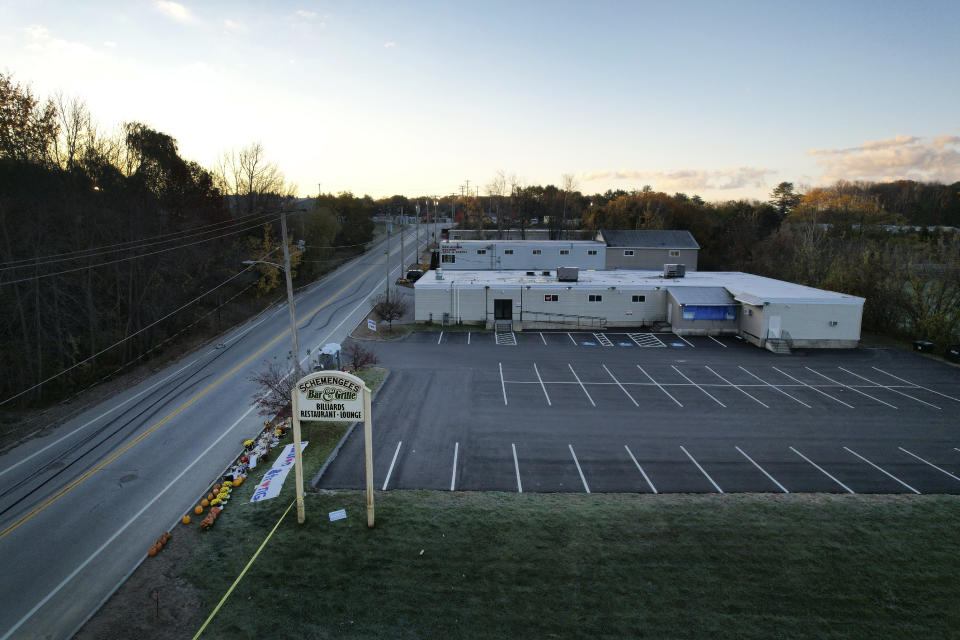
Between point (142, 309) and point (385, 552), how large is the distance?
28.7 m

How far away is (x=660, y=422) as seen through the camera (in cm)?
2011

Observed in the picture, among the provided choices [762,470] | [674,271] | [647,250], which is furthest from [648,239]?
[762,470]

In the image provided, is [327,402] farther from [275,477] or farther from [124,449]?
[124,449]

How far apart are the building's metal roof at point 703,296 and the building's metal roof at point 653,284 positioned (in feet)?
0.77

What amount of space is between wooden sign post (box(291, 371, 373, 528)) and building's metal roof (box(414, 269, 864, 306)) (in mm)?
23993

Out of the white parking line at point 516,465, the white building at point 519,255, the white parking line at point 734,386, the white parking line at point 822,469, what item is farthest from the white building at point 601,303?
the white parking line at point 516,465

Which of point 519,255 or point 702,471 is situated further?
point 519,255

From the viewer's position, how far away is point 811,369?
27.7 metres

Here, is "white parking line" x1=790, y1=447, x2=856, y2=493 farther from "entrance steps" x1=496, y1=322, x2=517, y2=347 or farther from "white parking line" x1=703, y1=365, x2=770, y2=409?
"entrance steps" x1=496, y1=322, x2=517, y2=347

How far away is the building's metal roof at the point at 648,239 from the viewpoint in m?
54.6

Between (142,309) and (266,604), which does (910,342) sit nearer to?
(266,604)

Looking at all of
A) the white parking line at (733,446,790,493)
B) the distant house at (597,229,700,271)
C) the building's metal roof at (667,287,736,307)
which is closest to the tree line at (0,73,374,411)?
the white parking line at (733,446,790,493)

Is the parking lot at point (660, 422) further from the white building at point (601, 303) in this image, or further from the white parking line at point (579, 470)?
the white building at point (601, 303)

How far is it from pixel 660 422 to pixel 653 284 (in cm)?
2015
